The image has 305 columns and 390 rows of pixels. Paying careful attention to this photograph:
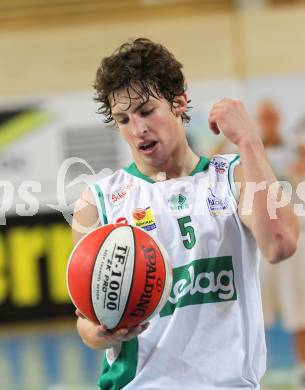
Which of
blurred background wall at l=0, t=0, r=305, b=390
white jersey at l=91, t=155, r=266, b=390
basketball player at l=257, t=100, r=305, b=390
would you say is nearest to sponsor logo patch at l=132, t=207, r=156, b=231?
A: white jersey at l=91, t=155, r=266, b=390

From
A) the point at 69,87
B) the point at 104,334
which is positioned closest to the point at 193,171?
the point at 104,334

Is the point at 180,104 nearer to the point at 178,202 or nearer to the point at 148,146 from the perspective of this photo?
the point at 148,146

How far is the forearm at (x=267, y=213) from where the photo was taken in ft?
8.95

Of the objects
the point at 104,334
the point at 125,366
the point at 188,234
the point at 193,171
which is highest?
the point at 193,171

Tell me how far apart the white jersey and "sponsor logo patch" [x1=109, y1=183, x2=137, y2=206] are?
0.07 metres

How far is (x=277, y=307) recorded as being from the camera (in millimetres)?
8156

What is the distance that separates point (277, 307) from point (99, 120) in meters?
3.60

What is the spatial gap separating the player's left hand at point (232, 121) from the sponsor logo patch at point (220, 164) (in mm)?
213

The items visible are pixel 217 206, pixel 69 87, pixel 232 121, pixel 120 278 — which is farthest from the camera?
pixel 69 87

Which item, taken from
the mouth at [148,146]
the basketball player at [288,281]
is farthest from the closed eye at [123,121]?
the basketball player at [288,281]

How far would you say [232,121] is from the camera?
2.84 metres

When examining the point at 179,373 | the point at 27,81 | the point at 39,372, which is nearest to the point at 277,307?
the point at 39,372

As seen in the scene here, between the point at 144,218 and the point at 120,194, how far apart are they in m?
0.15

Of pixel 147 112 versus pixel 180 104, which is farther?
pixel 180 104
